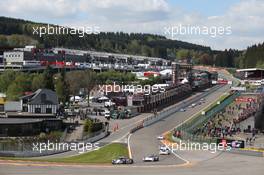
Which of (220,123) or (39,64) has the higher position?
(39,64)

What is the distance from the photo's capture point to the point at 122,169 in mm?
39656

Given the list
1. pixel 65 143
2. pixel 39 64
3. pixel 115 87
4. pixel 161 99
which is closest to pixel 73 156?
pixel 65 143

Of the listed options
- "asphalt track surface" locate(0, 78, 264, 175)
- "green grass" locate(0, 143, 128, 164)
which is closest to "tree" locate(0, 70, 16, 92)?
"green grass" locate(0, 143, 128, 164)

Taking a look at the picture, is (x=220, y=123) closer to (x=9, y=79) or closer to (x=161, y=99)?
(x=161, y=99)

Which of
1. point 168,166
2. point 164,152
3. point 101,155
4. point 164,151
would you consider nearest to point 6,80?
point 101,155

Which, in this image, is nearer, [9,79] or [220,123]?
[220,123]

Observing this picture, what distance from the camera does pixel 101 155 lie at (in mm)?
49000

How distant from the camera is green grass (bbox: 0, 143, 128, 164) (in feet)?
149

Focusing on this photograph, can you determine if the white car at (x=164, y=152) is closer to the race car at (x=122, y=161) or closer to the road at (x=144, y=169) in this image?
the road at (x=144, y=169)

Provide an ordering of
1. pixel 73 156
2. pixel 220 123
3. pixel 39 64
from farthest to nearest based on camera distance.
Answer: pixel 39 64
pixel 220 123
pixel 73 156

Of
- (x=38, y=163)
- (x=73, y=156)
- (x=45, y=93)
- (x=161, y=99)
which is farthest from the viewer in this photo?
(x=161, y=99)

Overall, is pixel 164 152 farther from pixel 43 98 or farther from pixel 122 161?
pixel 43 98

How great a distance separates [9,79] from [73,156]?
63.0 m

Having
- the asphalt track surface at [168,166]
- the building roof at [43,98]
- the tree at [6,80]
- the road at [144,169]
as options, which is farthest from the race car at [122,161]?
the tree at [6,80]
